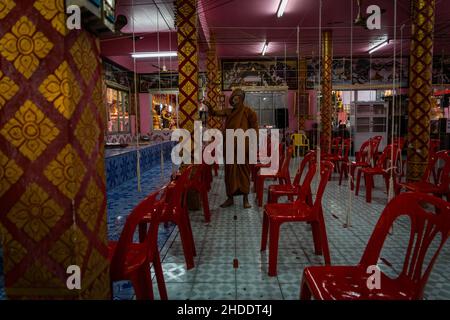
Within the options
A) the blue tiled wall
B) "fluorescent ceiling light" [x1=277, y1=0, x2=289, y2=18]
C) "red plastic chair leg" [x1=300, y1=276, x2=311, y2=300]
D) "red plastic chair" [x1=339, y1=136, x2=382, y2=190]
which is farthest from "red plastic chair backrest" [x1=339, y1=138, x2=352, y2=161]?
"red plastic chair leg" [x1=300, y1=276, x2=311, y2=300]

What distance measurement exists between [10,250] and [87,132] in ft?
1.79

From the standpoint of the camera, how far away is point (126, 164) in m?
7.08

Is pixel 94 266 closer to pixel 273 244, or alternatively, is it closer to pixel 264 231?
pixel 273 244

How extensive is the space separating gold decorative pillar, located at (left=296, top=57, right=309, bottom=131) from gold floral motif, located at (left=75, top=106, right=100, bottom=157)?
11.4 meters

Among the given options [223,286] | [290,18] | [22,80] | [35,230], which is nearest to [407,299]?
[223,286]

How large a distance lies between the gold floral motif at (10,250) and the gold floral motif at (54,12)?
792mm

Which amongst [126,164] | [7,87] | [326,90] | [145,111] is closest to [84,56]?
[7,87]

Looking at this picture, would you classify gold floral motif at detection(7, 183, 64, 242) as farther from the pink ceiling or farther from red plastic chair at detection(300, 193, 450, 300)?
the pink ceiling

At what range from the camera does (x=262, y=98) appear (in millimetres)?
13469

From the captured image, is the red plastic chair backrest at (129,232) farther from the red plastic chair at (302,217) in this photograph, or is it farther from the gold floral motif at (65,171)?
the red plastic chair at (302,217)

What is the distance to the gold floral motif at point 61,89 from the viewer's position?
1278 millimetres

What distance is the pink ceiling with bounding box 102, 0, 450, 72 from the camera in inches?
292
